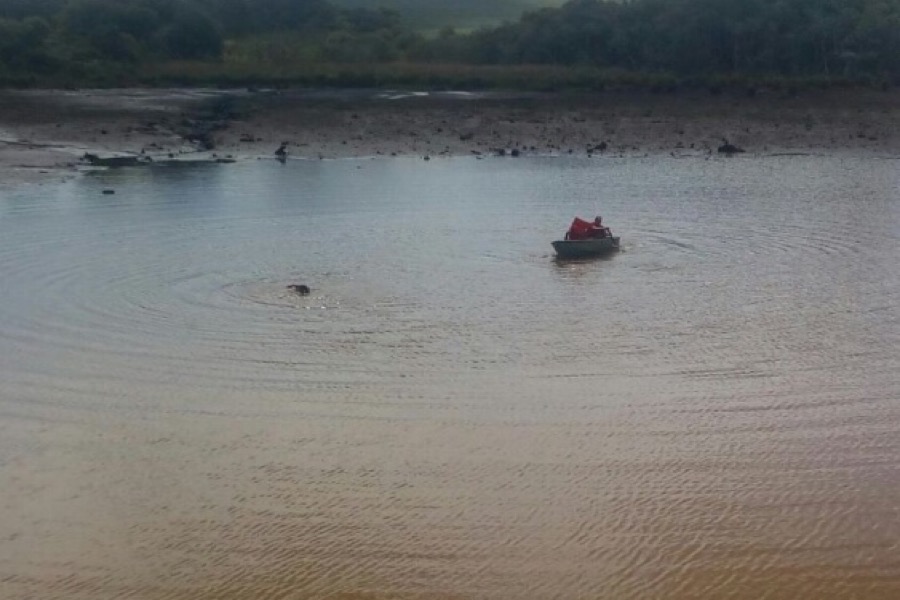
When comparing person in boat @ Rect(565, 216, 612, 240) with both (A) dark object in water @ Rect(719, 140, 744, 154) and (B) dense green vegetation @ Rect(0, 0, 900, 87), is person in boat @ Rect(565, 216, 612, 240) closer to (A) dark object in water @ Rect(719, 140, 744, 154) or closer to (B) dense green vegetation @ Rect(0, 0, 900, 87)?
(A) dark object in water @ Rect(719, 140, 744, 154)

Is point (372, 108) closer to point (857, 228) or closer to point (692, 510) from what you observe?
point (857, 228)

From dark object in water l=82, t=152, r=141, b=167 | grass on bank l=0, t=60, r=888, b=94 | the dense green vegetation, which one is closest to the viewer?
dark object in water l=82, t=152, r=141, b=167

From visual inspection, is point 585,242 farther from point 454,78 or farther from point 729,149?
point 454,78

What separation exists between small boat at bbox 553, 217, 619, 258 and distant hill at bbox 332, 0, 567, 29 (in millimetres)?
65419

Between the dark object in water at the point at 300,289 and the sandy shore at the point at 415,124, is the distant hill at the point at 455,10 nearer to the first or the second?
the sandy shore at the point at 415,124

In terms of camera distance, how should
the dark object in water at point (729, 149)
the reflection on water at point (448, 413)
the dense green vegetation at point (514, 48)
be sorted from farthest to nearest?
the dense green vegetation at point (514, 48), the dark object in water at point (729, 149), the reflection on water at point (448, 413)

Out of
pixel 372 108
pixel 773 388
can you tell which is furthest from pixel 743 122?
pixel 773 388

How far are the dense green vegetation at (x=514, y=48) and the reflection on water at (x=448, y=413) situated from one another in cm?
3097

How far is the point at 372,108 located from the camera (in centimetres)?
4209

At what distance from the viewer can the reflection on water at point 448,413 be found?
8.46 meters

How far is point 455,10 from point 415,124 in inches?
2185

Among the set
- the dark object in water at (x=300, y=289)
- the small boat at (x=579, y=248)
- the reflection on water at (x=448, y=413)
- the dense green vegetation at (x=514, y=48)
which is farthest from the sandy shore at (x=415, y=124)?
the small boat at (x=579, y=248)

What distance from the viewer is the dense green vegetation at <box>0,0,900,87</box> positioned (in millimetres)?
49719

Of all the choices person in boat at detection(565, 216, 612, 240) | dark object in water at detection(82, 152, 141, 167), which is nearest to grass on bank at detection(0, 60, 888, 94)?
dark object in water at detection(82, 152, 141, 167)
